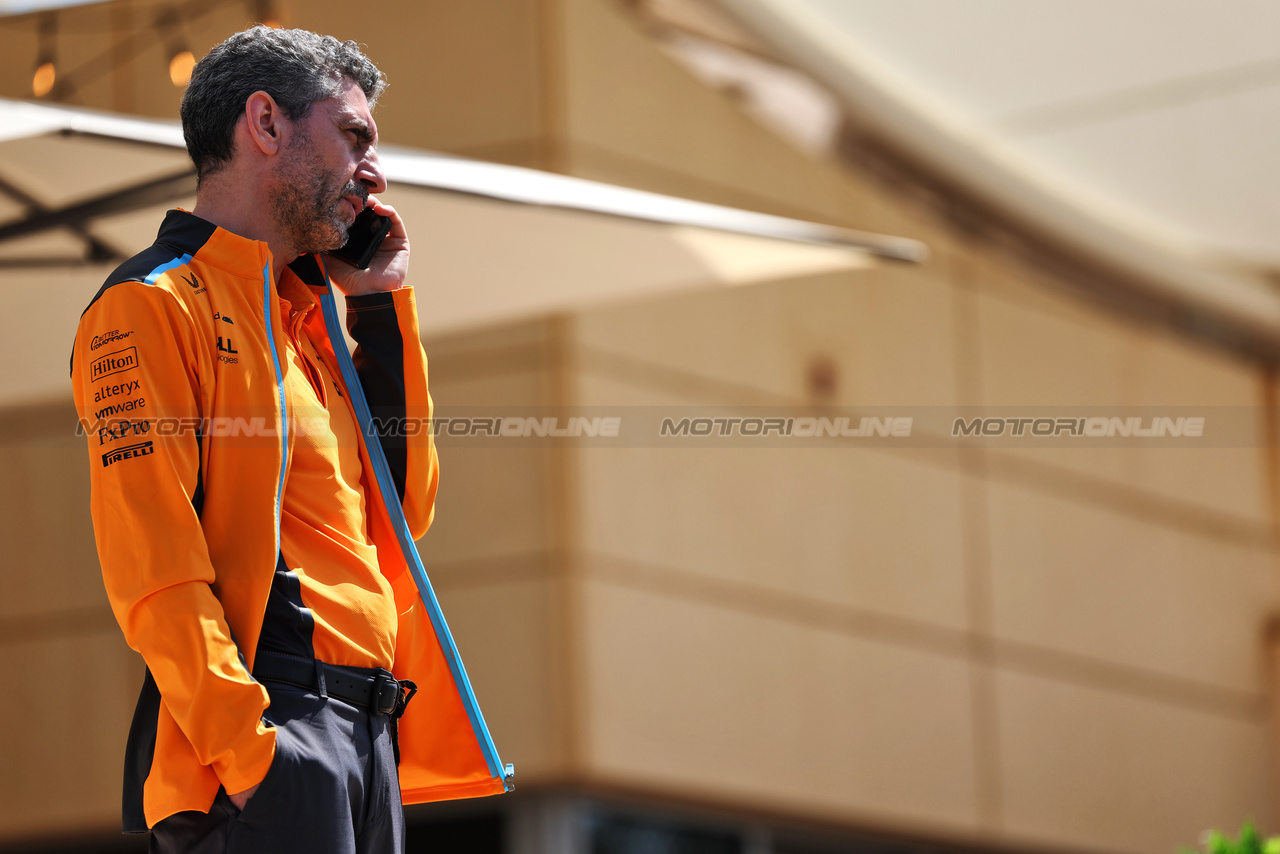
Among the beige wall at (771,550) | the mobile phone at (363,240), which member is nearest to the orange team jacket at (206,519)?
the mobile phone at (363,240)

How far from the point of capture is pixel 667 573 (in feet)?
29.3

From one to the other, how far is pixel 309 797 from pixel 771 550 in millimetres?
7574

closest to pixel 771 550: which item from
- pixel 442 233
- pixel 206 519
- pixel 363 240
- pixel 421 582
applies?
pixel 442 233

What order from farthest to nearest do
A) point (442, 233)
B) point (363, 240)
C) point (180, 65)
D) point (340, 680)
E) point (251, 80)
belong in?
point (180, 65), point (442, 233), point (363, 240), point (251, 80), point (340, 680)

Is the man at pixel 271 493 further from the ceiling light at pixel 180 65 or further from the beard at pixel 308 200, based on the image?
the ceiling light at pixel 180 65

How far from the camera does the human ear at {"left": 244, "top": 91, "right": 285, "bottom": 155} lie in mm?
2375

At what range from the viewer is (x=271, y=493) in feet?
7.28

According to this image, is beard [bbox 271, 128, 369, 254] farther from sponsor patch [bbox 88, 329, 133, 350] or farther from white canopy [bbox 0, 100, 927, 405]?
white canopy [bbox 0, 100, 927, 405]

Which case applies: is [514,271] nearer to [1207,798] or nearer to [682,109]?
[682,109]

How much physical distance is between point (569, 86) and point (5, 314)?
4.30 meters

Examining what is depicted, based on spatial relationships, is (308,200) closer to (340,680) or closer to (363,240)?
(363,240)

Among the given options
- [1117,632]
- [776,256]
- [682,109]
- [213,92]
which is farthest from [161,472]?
[1117,632]

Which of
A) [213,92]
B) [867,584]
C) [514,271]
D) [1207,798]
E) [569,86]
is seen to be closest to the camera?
[213,92]

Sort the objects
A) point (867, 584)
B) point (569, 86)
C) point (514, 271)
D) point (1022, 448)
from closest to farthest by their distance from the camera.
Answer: point (514, 271), point (569, 86), point (867, 584), point (1022, 448)
